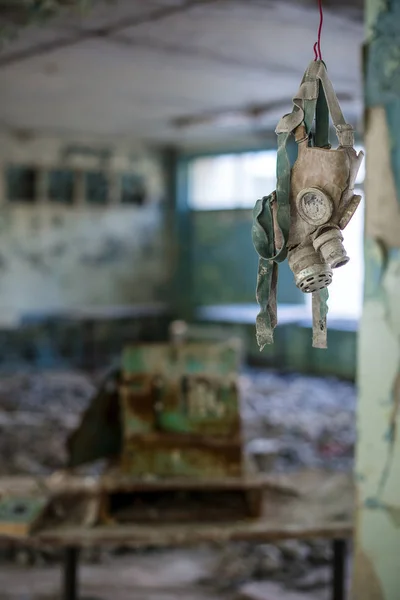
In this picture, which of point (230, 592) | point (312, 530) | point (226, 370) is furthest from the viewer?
point (230, 592)

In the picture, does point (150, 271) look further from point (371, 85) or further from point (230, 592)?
point (371, 85)

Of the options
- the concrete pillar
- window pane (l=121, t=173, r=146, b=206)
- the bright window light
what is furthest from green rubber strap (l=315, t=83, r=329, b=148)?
window pane (l=121, t=173, r=146, b=206)

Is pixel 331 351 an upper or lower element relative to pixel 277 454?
upper

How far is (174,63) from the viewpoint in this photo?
5695 millimetres

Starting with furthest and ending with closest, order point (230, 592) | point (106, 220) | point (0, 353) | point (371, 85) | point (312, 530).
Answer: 1. point (106, 220)
2. point (0, 353)
3. point (230, 592)
4. point (312, 530)
5. point (371, 85)

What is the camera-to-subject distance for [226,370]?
3.11 metres

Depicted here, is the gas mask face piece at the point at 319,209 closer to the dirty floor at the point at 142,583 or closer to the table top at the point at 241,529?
the table top at the point at 241,529

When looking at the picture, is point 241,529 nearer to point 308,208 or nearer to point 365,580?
point 365,580

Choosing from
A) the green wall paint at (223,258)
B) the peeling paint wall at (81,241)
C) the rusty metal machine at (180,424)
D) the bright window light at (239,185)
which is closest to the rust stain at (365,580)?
the rusty metal machine at (180,424)

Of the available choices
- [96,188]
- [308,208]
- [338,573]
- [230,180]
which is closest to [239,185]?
[230,180]

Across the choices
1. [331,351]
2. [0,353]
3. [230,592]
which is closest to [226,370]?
[230,592]

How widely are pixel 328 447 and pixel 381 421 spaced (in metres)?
3.23

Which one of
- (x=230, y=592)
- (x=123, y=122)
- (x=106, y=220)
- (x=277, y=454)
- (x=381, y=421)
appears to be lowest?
(x=230, y=592)

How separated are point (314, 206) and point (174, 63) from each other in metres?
4.99
